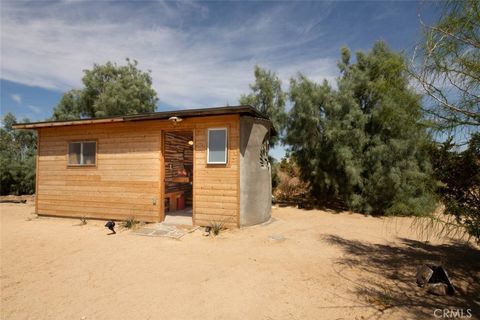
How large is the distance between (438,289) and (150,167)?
26.7 ft

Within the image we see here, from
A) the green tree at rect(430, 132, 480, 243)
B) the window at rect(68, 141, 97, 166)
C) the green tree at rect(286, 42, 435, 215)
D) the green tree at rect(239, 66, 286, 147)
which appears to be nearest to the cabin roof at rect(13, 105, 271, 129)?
the window at rect(68, 141, 97, 166)

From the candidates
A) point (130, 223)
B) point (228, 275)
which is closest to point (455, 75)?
point (228, 275)

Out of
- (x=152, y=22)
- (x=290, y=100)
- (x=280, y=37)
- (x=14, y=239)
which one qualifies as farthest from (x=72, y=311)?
(x=290, y=100)

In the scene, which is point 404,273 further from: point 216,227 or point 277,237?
point 216,227

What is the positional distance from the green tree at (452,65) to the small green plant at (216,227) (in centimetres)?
590

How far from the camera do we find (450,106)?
304 centimetres

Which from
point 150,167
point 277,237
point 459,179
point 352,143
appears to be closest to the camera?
point 459,179

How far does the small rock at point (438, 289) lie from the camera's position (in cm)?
375

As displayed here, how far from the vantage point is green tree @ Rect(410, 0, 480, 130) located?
2.91 metres

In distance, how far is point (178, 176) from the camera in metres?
12.1

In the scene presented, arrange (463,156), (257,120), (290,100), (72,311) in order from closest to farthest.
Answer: (72,311), (463,156), (257,120), (290,100)

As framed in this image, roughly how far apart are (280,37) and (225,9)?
2.79m

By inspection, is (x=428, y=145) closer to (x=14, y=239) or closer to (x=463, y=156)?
(x=463, y=156)

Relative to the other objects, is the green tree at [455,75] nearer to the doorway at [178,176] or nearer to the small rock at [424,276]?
the small rock at [424,276]
